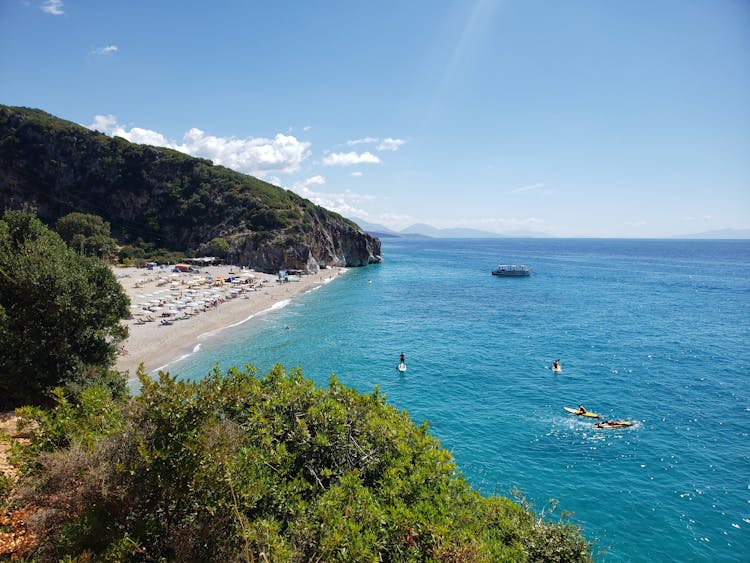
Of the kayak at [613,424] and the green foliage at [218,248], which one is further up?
the green foliage at [218,248]

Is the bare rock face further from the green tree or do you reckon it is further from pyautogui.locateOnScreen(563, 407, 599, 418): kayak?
pyautogui.locateOnScreen(563, 407, 599, 418): kayak

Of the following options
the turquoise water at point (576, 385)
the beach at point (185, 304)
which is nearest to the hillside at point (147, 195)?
the beach at point (185, 304)

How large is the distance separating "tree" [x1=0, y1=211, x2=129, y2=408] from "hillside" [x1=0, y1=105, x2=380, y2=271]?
231 ft

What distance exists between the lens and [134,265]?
8112 centimetres

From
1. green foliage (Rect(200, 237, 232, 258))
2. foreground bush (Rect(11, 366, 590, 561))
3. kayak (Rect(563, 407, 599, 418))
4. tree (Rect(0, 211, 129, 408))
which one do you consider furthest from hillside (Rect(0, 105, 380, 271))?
foreground bush (Rect(11, 366, 590, 561))

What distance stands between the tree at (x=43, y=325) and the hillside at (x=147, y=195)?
2778 inches

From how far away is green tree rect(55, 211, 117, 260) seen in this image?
242ft

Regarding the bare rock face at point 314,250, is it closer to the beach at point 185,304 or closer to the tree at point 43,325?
the beach at point 185,304

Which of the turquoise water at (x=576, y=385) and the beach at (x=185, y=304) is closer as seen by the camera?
the turquoise water at (x=576, y=385)

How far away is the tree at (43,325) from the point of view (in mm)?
16453

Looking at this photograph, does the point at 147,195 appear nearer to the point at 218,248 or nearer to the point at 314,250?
the point at 218,248

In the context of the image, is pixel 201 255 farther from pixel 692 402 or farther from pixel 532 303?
pixel 692 402

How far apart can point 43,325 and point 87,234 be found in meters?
76.2

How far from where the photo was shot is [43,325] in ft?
55.9
